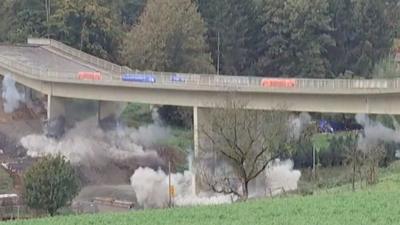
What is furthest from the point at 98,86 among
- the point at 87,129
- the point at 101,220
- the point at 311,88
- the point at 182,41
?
the point at 101,220

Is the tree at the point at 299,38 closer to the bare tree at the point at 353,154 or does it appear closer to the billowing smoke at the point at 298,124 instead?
the billowing smoke at the point at 298,124

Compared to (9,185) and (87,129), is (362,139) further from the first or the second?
(9,185)

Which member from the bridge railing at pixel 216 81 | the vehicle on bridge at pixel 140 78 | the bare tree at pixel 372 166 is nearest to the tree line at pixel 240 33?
the bridge railing at pixel 216 81

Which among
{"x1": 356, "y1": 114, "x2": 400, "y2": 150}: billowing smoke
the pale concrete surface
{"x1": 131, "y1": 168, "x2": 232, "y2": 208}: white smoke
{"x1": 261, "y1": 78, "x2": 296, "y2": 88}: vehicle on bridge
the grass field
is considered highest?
the pale concrete surface

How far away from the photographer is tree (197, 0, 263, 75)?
94.2 metres

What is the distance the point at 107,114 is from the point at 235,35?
18554 millimetres

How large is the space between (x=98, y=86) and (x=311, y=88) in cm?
2037

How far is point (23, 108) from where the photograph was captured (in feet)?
283

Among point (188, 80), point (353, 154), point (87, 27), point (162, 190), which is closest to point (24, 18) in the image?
point (87, 27)

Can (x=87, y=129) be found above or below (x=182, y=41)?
below

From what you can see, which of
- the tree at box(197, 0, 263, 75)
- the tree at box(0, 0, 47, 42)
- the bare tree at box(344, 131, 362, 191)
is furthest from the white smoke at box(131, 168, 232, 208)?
the tree at box(0, 0, 47, 42)

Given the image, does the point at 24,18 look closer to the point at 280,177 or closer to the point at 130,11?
the point at 130,11

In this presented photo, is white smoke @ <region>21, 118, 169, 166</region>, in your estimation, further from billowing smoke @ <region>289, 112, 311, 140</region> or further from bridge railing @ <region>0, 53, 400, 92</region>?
billowing smoke @ <region>289, 112, 311, 140</region>

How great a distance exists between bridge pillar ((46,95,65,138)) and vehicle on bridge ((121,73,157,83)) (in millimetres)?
8788
